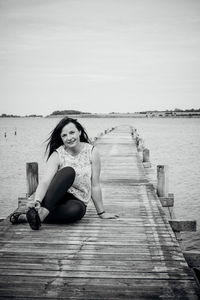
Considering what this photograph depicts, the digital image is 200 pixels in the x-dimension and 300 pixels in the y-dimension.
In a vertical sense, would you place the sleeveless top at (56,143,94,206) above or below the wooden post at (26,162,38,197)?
above

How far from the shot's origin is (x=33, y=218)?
Answer: 4.45 metres

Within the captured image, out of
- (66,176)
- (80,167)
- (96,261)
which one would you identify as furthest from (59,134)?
(96,261)

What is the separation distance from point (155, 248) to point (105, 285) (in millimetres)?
1109

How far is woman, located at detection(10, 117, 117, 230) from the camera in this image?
454 cm

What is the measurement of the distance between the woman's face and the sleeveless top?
19cm

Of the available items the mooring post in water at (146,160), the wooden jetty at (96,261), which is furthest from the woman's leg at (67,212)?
the mooring post in water at (146,160)

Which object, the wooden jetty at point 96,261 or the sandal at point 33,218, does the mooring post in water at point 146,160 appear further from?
the sandal at point 33,218

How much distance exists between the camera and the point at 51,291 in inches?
121

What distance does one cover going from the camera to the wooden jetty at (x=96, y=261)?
10.1ft

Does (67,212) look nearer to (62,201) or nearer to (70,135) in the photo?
(62,201)

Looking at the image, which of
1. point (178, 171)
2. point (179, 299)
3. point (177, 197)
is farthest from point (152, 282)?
point (178, 171)

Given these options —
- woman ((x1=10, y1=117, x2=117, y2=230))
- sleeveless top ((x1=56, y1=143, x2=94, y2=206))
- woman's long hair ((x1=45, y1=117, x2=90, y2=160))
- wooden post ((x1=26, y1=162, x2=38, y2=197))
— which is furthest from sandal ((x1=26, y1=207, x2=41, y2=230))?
wooden post ((x1=26, y1=162, x2=38, y2=197))

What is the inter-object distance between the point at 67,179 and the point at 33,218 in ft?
2.22

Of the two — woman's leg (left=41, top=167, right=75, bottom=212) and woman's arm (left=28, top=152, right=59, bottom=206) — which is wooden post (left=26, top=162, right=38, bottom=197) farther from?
woman's leg (left=41, top=167, right=75, bottom=212)
